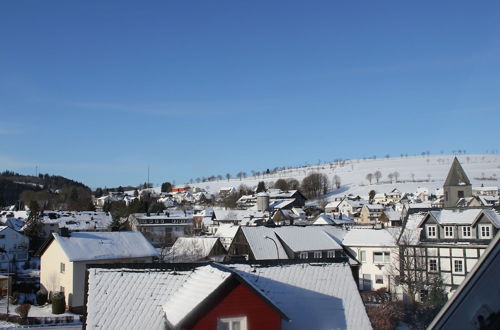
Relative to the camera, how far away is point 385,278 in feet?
134

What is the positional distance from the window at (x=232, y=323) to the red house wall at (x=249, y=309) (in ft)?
0.36

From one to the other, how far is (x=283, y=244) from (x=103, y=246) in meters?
16.6

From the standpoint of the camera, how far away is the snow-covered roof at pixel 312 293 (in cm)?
1467

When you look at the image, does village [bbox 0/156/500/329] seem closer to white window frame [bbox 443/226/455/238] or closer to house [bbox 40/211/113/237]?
white window frame [bbox 443/226/455/238]

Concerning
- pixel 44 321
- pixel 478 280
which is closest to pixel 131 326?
pixel 478 280

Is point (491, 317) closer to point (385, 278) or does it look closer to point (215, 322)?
point (215, 322)

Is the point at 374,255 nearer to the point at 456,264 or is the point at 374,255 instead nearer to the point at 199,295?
the point at 456,264

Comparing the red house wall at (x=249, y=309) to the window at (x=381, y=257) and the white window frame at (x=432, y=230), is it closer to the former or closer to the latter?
the white window frame at (x=432, y=230)

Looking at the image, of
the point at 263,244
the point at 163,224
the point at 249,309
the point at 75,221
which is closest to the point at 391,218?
the point at 163,224

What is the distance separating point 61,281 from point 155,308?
2649 centimetres

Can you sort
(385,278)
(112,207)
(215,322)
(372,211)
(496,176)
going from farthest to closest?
1. (496,176)
2. (112,207)
3. (372,211)
4. (385,278)
5. (215,322)

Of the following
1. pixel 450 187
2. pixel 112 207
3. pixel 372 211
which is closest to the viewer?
pixel 450 187

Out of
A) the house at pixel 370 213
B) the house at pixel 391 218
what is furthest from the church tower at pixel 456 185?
the house at pixel 370 213

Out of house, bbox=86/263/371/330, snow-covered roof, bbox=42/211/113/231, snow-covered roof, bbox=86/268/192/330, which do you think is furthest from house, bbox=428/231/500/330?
snow-covered roof, bbox=42/211/113/231
